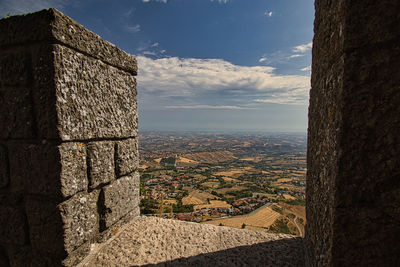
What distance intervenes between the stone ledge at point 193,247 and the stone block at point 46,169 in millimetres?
790

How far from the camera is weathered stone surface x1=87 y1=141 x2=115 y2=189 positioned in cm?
195

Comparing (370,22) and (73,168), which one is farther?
(73,168)

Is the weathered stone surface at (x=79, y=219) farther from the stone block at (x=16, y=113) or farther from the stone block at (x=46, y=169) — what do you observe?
the stone block at (x=16, y=113)

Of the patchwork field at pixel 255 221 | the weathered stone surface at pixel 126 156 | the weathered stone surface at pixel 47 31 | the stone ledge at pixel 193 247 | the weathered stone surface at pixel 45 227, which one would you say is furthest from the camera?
the patchwork field at pixel 255 221

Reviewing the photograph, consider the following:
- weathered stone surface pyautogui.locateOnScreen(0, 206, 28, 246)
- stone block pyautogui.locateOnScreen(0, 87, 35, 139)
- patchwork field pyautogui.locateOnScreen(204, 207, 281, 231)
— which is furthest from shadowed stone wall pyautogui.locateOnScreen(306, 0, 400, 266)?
patchwork field pyautogui.locateOnScreen(204, 207, 281, 231)

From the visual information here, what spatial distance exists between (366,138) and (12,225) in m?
2.84

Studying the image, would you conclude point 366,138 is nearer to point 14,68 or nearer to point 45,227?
point 45,227

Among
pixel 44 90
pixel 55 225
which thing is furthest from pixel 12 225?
pixel 44 90

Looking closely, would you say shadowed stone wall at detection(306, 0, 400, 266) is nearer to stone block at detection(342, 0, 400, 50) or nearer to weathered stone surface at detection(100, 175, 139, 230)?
stone block at detection(342, 0, 400, 50)

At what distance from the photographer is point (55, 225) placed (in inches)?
65.6

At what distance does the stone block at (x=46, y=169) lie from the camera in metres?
1.62

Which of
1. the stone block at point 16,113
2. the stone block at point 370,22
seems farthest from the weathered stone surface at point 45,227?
the stone block at point 370,22

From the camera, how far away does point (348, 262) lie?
1142 millimetres

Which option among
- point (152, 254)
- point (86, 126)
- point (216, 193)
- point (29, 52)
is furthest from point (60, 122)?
point (216, 193)
